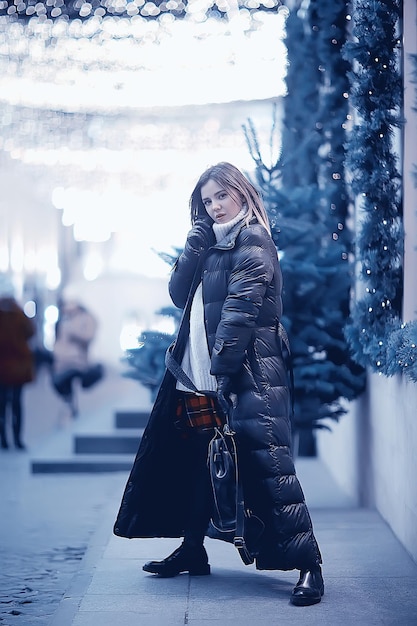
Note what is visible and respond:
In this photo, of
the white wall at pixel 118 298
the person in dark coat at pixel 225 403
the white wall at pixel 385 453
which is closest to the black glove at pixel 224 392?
the person in dark coat at pixel 225 403

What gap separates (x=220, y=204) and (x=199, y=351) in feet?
2.13

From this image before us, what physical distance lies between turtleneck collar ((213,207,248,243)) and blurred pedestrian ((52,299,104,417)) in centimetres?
977

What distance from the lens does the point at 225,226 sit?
466cm

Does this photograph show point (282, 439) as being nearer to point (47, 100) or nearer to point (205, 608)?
point (205, 608)

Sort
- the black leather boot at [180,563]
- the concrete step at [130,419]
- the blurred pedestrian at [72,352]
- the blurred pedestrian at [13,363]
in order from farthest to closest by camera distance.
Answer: the blurred pedestrian at [72,352]
the blurred pedestrian at [13,363]
the concrete step at [130,419]
the black leather boot at [180,563]

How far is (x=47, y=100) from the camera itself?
587 inches

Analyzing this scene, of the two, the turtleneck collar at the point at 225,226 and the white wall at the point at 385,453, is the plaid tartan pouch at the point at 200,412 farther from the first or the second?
the white wall at the point at 385,453

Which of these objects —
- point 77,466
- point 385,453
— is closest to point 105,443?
point 77,466

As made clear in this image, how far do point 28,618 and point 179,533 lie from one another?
760mm

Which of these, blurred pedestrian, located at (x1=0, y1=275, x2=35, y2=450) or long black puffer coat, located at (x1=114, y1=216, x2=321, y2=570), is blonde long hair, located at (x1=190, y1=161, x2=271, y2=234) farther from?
blurred pedestrian, located at (x1=0, y1=275, x2=35, y2=450)

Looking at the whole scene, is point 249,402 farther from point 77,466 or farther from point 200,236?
point 77,466

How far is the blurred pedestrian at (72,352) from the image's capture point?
14281 millimetres

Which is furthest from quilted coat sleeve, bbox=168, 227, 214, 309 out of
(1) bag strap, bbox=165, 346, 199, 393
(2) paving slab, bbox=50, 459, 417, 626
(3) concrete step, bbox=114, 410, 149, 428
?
(3) concrete step, bbox=114, 410, 149, 428

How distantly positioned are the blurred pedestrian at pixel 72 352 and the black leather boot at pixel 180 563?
9.44 meters
